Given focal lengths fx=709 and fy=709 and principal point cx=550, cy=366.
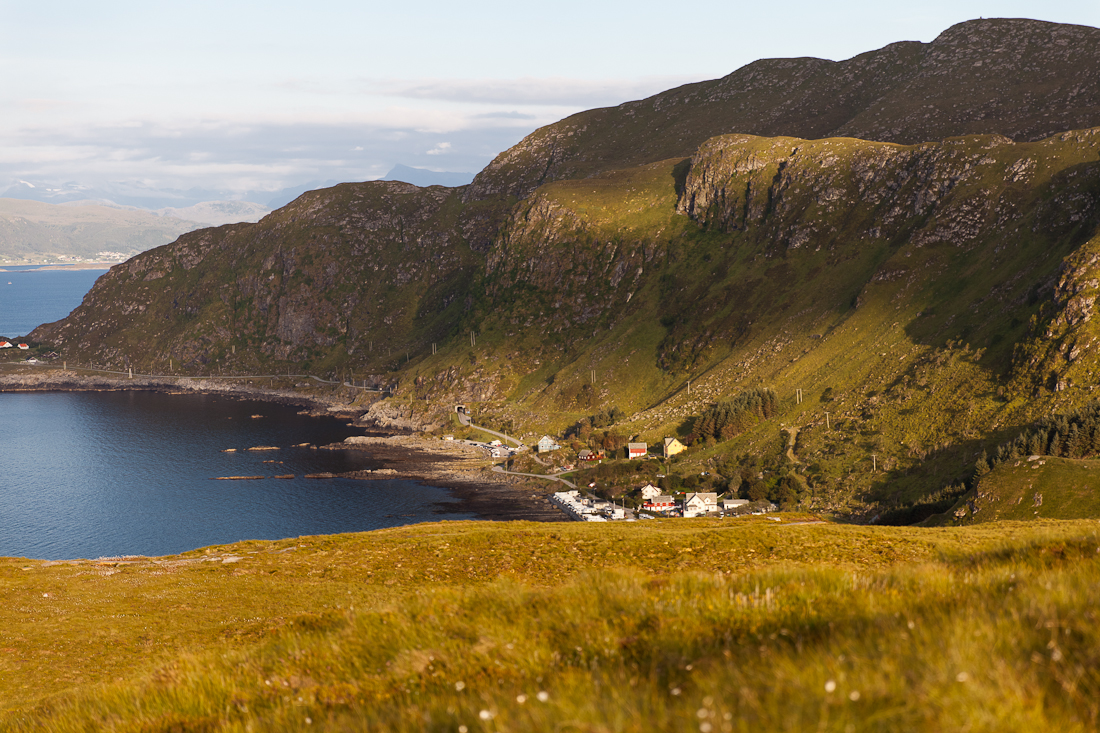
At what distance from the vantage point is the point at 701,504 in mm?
141125

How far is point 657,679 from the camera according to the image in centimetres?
891

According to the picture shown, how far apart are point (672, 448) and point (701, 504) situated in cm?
3764

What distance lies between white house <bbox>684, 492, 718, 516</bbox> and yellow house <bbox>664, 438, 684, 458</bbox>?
110 ft

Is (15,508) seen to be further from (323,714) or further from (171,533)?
(323,714)

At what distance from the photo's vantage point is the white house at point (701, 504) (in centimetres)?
13950

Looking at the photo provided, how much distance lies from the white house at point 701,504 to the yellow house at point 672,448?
33.4 meters

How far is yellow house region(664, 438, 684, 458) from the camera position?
177 metres

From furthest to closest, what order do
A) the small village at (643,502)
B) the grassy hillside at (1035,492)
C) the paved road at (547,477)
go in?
the paved road at (547,477)
the small village at (643,502)
the grassy hillside at (1035,492)

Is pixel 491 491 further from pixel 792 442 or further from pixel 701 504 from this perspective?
pixel 792 442

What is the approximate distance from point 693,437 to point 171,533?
121500mm

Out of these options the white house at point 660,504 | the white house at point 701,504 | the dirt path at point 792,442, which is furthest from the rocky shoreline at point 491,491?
the dirt path at point 792,442

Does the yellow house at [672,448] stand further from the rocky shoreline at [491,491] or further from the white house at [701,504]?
the white house at [701,504]

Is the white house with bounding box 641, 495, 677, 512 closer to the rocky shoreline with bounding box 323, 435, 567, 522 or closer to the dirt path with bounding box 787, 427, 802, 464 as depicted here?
the rocky shoreline with bounding box 323, 435, 567, 522

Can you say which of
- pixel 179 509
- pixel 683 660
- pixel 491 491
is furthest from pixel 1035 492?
pixel 179 509
